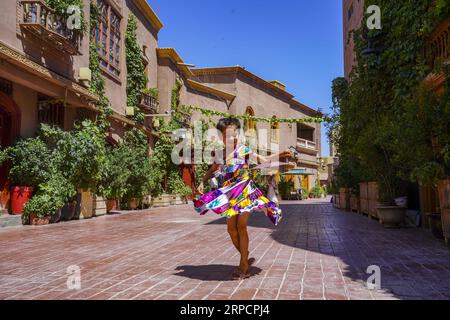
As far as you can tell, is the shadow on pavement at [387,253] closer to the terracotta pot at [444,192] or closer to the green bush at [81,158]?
the terracotta pot at [444,192]

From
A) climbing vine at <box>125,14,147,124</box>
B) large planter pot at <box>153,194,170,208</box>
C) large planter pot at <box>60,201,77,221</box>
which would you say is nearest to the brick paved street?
large planter pot at <box>60,201,77,221</box>

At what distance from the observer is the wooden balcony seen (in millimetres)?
8769

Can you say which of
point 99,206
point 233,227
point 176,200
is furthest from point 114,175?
point 233,227

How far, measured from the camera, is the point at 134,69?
2003 centimetres

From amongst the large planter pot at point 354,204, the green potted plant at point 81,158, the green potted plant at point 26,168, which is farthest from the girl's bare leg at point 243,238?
the large planter pot at point 354,204

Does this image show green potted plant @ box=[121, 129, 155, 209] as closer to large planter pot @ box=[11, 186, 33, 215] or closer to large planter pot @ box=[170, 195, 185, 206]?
large planter pot @ box=[170, 195, 185, 206]

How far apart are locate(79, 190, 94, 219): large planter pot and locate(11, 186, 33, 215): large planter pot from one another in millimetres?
2389

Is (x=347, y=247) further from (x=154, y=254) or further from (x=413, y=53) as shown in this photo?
(x=413, y=53)

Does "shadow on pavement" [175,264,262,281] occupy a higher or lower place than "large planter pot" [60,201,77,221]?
lower

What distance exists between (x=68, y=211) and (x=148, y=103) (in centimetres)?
932

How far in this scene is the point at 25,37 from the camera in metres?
11.5
